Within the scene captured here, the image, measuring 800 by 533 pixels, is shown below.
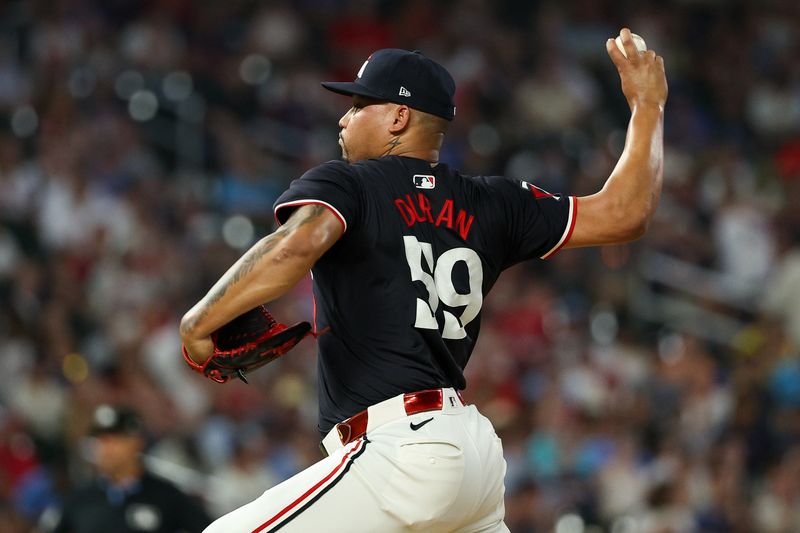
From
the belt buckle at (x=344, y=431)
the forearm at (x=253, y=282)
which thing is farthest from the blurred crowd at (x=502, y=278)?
the forearm at (x=253, y=282)

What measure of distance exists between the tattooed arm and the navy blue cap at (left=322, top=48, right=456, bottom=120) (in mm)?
564

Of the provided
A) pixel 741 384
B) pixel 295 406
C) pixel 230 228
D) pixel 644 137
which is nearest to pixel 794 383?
pixel 741 384

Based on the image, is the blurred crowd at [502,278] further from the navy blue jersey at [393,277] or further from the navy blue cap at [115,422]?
the navy blue jersey at [393,277]

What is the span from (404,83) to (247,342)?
3.03ft

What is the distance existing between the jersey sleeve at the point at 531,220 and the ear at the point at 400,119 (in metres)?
0.34

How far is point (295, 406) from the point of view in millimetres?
9672

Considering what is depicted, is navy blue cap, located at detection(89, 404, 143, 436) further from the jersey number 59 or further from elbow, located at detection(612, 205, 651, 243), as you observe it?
elbow, located at detection(612, 205, 651, 243)

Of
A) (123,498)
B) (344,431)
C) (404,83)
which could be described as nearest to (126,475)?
(123,498)

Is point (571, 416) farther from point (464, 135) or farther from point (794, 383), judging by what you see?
point (464, 135)

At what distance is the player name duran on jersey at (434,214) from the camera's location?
145 inches

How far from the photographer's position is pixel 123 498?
6.69 m

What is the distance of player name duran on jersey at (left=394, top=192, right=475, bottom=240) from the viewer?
3676 millimetres

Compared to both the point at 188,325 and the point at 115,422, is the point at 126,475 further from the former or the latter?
the point at 188,325

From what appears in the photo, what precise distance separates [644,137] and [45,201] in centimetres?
751
